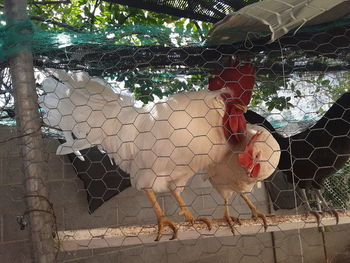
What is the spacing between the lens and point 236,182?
4.28 ft

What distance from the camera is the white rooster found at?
3.73 feet

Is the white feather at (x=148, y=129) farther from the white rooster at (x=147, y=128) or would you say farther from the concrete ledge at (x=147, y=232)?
the concrete ledge at (x=147, y=232)

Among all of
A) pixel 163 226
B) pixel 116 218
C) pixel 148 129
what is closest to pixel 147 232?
pixel 163 226

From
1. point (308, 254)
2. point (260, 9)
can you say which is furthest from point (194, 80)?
point (308, 254)

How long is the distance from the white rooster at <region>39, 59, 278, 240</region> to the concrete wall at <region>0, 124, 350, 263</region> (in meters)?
0.15

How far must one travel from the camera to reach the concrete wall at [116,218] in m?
1.43

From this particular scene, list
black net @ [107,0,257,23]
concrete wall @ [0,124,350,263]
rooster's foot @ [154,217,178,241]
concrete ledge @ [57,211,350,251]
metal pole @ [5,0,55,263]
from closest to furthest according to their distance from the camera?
metal pole @ [5,0,55,263], concrete ledge @ [57,211,350,251], rooster's foot @ [154,217,178,241], black net @ [107,0,257,23], concrete wall @ [0,124,350,263]

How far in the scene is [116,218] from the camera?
1775 millimetres

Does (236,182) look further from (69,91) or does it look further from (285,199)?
(285,199)

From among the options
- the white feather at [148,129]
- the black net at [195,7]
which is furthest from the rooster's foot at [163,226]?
the black net at [195,7]

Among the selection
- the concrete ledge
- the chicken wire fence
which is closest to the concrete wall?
the chicken wire fence

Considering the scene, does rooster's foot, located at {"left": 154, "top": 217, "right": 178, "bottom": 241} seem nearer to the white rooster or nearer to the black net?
the white rooster

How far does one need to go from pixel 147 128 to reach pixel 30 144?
38cm

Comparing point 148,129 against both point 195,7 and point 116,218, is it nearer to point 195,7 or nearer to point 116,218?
point 195,7
